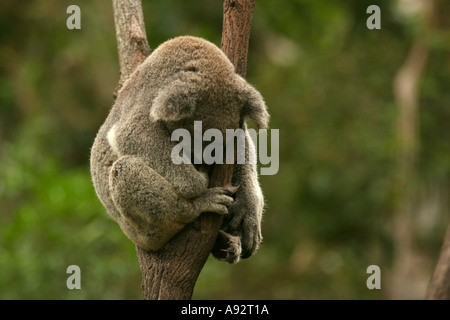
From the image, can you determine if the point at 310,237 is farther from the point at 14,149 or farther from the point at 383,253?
the point at 14,149

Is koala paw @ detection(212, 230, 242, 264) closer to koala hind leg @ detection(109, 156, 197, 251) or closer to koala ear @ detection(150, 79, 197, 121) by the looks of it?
koala hind leg @ detection(109, 156, 197, 251)

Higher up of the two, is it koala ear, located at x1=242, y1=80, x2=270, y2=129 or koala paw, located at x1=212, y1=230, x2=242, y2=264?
koala ear, located at x1=242, y1=80, x2=270, y2=129

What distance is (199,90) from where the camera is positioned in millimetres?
3666

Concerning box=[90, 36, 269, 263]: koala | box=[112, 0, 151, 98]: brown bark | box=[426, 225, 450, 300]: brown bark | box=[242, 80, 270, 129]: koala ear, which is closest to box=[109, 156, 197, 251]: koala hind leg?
box=[90, 36, 269, 263]: koala

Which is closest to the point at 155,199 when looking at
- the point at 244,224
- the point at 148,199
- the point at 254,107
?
the point at 148,199

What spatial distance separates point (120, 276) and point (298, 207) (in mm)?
4045

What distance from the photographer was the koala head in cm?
360

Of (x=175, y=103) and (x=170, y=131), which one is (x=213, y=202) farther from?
(x=175, y=103)

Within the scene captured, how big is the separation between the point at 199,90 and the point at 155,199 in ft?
2.55

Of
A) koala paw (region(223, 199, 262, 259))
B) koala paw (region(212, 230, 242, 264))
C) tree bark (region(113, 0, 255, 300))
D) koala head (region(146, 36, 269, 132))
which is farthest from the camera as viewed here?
koala paw (region(223, 199, 262, 259))

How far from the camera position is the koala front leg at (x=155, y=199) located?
365 centimetres

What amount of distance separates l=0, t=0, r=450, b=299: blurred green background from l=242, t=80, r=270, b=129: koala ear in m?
4.27

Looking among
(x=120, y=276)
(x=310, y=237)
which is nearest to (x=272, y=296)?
(x=310, y=237)

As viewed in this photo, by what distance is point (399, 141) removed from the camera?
8.71m
